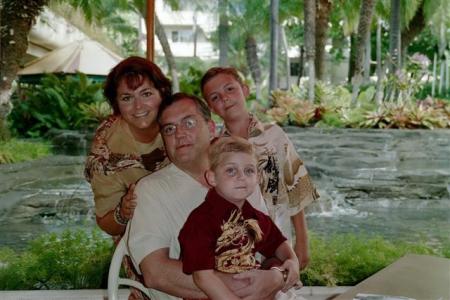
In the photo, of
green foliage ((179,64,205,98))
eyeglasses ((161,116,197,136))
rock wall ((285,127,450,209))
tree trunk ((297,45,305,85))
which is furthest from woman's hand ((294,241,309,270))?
tree trunk ((297,45,305,85))

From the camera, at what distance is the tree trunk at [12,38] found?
337cm

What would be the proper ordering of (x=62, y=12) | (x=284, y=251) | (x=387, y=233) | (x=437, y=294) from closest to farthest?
(x=284, y=251) → (x=437, y=294) → (x=62, y=12) → (x=387, y=233)

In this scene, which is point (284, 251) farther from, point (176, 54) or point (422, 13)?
point (422, 13)

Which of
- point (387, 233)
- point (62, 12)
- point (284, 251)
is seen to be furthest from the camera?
point (387, 233)

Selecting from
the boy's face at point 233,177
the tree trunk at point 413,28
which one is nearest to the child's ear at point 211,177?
the boy's face at point 233,177

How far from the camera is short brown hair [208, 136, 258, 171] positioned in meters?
1.43

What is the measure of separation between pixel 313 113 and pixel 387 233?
2.82ft

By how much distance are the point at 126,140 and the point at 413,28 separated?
89.3 inches

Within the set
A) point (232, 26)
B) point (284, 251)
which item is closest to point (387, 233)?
point (232, 26)

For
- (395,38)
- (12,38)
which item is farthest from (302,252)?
(12,38)

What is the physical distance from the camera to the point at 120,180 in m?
1.76

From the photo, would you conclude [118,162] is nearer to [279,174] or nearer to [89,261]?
[279,174]

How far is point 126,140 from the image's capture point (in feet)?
5.85

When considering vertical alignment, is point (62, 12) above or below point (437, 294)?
above
